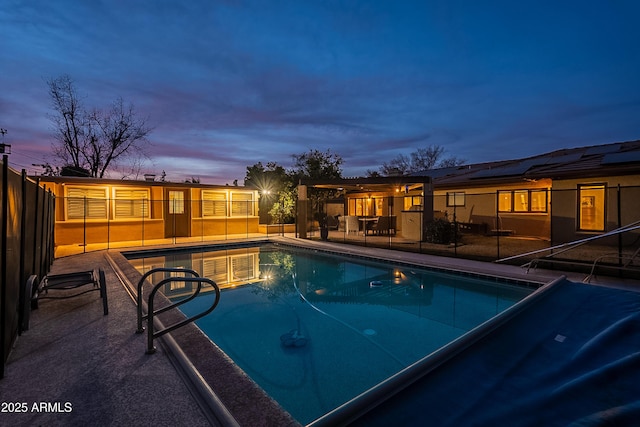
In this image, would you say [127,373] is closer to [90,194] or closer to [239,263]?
[239,263]

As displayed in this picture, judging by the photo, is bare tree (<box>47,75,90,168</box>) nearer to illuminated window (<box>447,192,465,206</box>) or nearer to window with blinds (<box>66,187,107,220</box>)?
window with blinds (<box>66,187,107,220</box>)

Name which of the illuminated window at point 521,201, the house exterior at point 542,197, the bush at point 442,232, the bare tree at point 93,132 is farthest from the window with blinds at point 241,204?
the bare tree at point 93,132

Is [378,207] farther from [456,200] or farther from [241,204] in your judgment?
[241,204]

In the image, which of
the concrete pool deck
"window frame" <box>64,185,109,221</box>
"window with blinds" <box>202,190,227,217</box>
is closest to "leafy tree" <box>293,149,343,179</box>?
"window with blinds" <box>202,190,227,217</box>

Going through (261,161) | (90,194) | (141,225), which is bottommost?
(141,225)

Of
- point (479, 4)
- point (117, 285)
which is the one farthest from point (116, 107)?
point (479, 4)

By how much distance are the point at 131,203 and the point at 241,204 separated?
5200 millimetres

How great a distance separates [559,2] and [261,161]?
23.4 meters

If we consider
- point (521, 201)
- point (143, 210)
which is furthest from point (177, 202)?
point (521, 201)

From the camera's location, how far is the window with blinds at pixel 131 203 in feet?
45.6

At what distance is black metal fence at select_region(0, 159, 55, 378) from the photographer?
2.66 m

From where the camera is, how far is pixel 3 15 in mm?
10773

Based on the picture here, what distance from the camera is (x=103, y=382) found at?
8.90 ft

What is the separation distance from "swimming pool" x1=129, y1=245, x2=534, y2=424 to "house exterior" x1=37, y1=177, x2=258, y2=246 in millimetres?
4734
